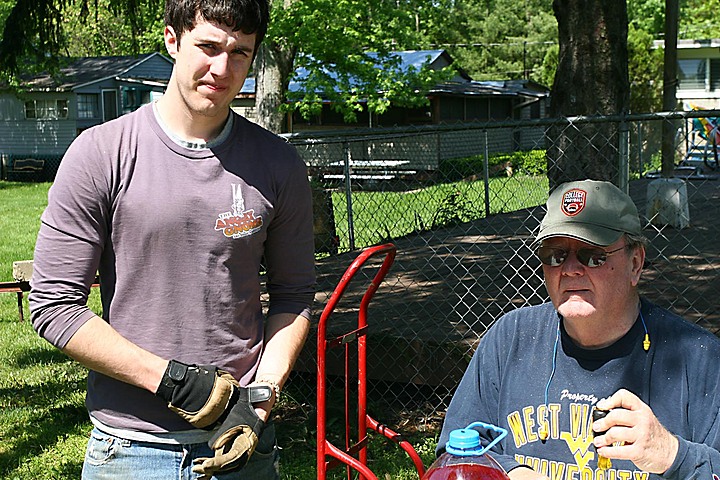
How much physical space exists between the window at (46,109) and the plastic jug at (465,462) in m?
30.9

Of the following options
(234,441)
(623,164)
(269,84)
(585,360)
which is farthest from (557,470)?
(269,84)

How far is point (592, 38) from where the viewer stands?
19.0 feet

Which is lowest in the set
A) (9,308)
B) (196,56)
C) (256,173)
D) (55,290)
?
(9,308)

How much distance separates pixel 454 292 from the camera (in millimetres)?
6559

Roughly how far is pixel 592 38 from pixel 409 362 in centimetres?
247

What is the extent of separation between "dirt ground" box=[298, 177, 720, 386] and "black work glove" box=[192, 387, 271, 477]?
2891 millimetres

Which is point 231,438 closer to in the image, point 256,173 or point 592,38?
point 256,173

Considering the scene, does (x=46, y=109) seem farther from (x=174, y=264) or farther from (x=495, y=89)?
(x=174, y=264)

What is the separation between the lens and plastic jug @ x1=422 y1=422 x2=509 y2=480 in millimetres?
1794

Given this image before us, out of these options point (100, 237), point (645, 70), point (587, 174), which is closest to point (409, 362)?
point (587, 174)

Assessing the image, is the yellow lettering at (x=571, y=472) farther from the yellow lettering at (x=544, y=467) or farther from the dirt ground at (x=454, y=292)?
the dirt ground at (x=454, y=292)

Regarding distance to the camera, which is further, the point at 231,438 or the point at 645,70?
the point at 645,70

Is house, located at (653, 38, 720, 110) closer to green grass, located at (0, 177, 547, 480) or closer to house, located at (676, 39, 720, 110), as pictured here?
house, located at (676, 39, 720, 110)

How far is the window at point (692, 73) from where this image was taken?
31106 millimetres
